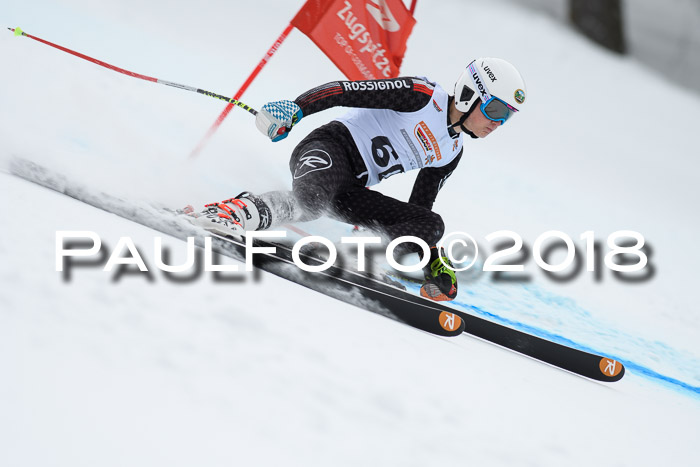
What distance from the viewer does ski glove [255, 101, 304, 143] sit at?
8.93 feet

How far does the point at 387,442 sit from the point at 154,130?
3.56m

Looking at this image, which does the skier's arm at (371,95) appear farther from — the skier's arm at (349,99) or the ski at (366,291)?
the ski at (366,291)

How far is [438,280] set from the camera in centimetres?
312

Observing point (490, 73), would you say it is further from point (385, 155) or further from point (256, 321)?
point (256, 321)

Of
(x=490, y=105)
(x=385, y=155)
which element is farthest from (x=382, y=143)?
(x=490, y=105)

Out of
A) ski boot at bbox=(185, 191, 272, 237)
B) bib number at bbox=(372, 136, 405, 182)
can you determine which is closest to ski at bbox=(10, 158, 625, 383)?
ski boot at bbox=(185, 191, 272, 237)

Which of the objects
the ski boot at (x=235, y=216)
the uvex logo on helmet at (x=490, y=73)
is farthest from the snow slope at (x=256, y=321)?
the uvex logo on helmet at (x=490, y=73)

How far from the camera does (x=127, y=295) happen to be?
177 centimetres

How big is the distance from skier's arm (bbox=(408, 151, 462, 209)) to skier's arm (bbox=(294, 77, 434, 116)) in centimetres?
46

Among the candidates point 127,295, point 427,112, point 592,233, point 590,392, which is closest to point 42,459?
point 127,295

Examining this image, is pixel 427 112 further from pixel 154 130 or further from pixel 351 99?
pixel 154 130

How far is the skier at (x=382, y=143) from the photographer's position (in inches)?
111

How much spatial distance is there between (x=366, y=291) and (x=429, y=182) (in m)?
1.19

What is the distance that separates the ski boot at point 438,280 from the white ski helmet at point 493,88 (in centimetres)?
71
